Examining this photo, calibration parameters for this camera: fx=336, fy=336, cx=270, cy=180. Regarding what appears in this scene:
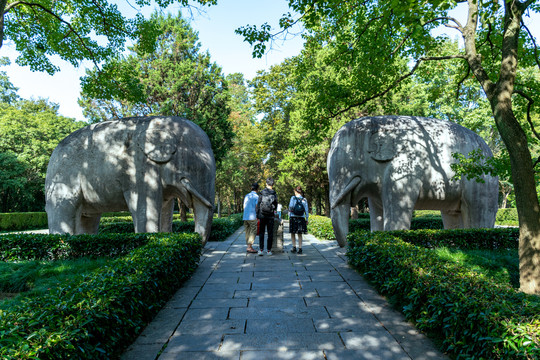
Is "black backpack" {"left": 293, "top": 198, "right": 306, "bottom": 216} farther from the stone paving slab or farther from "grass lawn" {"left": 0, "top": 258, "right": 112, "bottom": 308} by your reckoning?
the stone paving slab

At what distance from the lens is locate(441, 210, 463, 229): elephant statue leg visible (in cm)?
852

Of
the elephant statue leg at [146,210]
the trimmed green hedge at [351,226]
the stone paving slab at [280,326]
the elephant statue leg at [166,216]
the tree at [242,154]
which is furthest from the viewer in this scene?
the tree at [242,154]

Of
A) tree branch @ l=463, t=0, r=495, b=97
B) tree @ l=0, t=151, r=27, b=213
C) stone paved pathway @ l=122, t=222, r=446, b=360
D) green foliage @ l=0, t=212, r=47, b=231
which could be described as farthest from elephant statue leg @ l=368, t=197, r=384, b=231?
tree @ l=0, t=151, r=27, b=213

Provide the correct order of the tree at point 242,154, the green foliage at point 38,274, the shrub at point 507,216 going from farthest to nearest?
the shrub at point 507,216, the tree at point 242,154, the green foliage at point 38,274

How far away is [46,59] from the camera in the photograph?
10.4m

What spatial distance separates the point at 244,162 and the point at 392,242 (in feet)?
84.1

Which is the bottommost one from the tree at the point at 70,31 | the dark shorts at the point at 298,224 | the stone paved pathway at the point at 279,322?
the stone paved pathway at the point at 279,322

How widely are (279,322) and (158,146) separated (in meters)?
5.31

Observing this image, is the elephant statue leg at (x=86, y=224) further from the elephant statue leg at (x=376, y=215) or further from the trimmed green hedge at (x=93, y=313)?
the elephant statue leg at (x=376, y=215)

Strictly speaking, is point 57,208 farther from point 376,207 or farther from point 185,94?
point 185,94

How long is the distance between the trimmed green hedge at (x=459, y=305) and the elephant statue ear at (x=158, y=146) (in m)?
5.10

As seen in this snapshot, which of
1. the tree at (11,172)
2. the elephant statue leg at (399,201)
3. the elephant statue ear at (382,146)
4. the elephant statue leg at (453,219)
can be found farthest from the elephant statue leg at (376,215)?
the tree at (11,172)

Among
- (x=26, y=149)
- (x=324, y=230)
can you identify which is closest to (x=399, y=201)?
(x=324, y=230)

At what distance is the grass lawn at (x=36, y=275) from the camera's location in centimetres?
511
